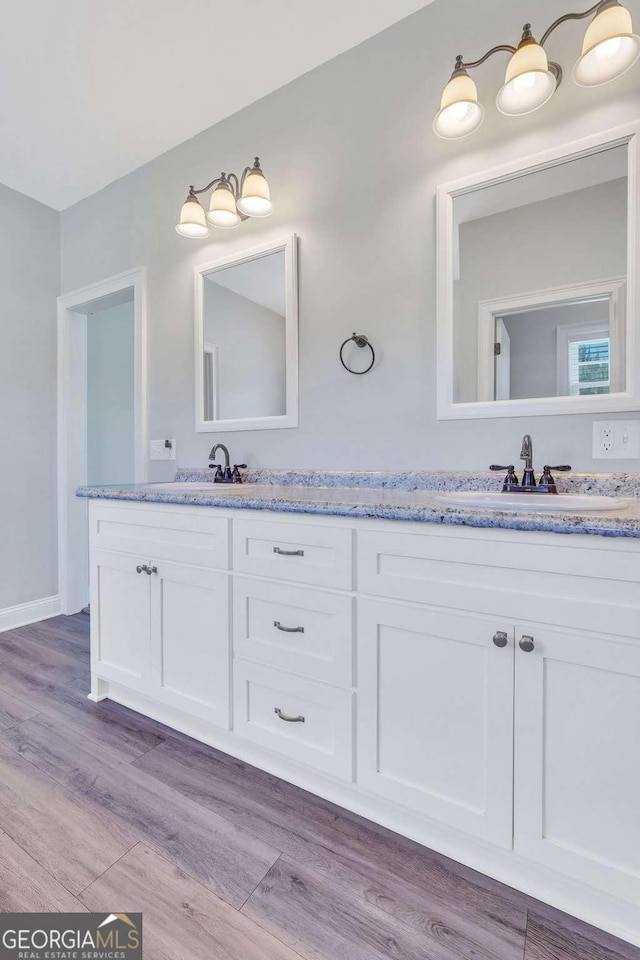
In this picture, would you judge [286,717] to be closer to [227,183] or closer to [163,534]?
[163,534]

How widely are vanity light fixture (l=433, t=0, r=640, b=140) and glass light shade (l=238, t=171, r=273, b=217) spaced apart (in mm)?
728

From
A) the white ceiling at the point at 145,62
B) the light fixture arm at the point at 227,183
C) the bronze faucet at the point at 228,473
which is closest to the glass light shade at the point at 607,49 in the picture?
the white ceiling at the point at 145,62

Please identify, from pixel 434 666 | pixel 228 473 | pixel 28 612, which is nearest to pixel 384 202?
pixel 228 473

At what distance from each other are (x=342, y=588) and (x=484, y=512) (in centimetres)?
42

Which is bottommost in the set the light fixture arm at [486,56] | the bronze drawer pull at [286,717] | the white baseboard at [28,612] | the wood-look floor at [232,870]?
the wood-look floor at [232,870]

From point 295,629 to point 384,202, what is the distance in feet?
5.11

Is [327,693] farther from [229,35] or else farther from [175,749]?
[229,35]

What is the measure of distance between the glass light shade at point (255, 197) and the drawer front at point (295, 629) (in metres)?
1.53

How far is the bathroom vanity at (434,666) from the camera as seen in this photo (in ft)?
2.91

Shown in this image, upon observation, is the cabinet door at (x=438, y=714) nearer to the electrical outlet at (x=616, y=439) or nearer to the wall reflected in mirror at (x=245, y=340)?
the electrical outlet at (x=616, y=439)

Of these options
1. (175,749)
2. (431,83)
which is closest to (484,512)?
(175,749)

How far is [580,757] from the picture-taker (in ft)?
2.97

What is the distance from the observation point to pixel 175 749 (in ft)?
5.00

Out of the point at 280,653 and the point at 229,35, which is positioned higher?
the point at 229,35
